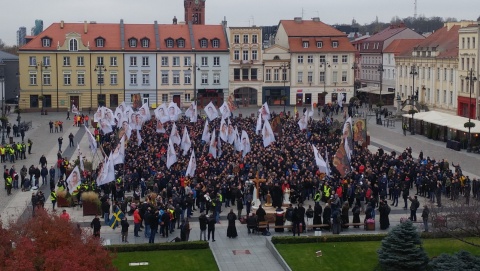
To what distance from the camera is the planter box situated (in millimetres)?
31234

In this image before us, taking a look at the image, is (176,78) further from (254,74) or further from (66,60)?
(66,60)

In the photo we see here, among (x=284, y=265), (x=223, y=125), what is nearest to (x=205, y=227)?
(x=284, y=265)

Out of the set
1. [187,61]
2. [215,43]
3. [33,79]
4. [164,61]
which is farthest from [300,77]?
[33,79]

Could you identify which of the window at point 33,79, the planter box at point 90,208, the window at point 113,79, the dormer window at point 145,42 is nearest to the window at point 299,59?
the dormer window at point 145,42

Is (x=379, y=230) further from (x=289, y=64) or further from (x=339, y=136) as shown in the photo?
(x=289, y=64)

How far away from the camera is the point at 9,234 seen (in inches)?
745

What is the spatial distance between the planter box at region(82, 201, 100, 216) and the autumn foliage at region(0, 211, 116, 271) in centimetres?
1084

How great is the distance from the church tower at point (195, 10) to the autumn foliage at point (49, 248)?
293 ft

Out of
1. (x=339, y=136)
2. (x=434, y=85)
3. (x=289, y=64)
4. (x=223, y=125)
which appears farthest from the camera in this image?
(x=289, y=64)

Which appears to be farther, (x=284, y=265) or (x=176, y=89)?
(x=176, y=89)

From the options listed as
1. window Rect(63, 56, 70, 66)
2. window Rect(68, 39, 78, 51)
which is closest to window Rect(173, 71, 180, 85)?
window Rect(68, 39, 78, 51)

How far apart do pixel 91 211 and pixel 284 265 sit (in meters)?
10.8

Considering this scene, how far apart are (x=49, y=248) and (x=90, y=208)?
1320cm

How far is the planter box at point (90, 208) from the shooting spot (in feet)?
102
